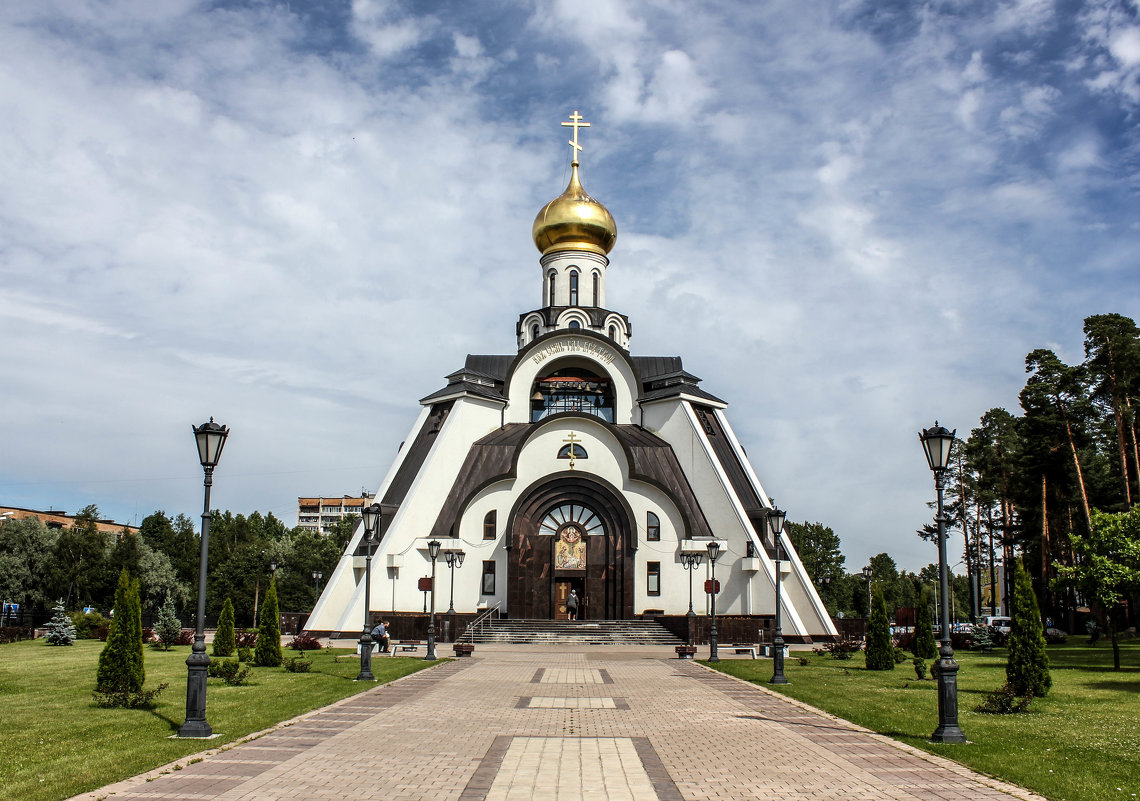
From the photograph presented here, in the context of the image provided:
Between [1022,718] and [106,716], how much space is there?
1162 centimetres

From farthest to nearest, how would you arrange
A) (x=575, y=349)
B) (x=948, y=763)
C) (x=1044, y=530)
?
(x=575, y=349), (x=1044, y=530), (x=948, y=763)

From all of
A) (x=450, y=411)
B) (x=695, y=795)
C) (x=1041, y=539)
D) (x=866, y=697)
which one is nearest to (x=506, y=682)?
(x=866, y=697)

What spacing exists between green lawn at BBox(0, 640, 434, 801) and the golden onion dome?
2296 centimetres

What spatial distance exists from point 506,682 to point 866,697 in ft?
19.7

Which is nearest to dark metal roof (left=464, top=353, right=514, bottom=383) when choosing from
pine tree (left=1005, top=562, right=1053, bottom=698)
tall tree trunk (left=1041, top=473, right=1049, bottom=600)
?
tall tree trunk (left=1041, top=473, right=1049, bottom=600)

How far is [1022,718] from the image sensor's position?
11852 mm

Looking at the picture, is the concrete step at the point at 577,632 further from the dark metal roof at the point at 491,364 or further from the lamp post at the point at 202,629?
the lamp post at the point at 202,629

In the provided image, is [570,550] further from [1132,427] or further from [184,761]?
[184,761]

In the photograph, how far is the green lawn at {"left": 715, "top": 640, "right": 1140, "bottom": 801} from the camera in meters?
8.17

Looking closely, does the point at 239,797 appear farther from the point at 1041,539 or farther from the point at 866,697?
the point at 1041,539

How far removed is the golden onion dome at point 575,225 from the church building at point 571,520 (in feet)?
17.5

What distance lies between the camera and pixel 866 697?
46.5 feet

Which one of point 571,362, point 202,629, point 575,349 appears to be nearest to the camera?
point 202,629

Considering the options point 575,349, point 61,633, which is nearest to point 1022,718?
point 61,633
